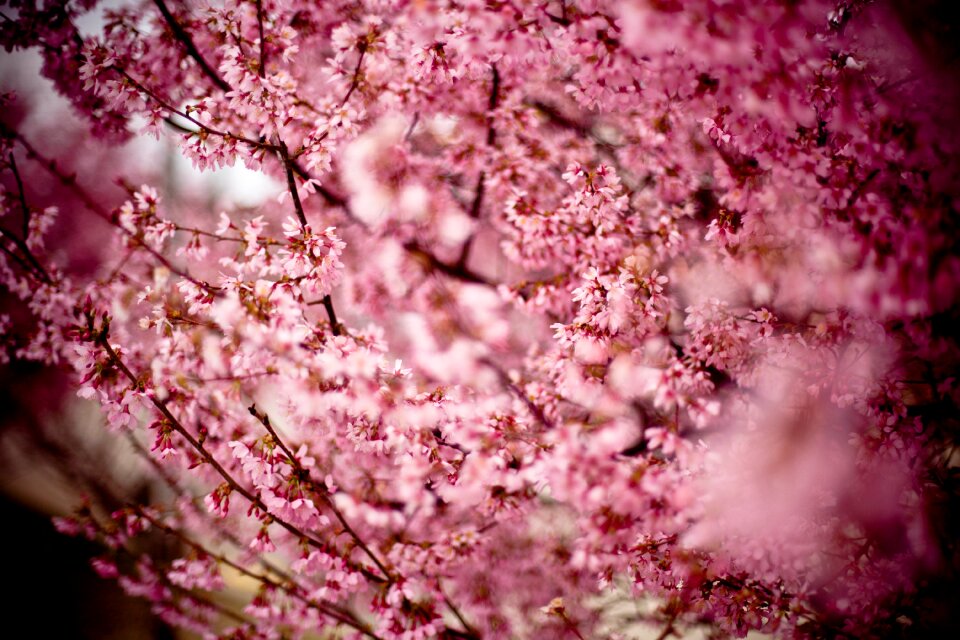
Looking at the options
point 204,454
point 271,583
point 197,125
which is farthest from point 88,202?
point 271,583

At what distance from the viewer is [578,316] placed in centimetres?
251

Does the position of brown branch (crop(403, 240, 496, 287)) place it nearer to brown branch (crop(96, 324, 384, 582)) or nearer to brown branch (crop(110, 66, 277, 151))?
brown branch (crop(110, 66, 277, 151))

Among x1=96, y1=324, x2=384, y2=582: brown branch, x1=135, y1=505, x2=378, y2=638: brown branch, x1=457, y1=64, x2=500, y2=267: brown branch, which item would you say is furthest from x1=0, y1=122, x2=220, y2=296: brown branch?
x1=457, y1=64, x2=500, y2=267: brown branch

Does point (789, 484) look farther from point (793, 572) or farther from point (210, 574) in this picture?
point (210, 574)

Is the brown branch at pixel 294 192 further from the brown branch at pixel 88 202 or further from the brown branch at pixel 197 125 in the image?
the brown branch at pixel 88 202

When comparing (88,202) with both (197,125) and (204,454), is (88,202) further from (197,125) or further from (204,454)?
(204,454)

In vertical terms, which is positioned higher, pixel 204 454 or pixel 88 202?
pixel 88 202

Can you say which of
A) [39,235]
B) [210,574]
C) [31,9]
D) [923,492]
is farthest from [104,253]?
[923,492]

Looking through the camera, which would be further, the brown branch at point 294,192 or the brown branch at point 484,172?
the brown branch at point 484,172

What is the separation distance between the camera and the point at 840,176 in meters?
1.88

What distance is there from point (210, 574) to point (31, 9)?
405 cm

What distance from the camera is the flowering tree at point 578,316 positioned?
181 cm

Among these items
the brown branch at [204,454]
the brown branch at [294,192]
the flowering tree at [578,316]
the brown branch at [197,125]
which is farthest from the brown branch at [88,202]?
the brown branch at [197,125]

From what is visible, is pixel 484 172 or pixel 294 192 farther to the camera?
pixel 484 172
